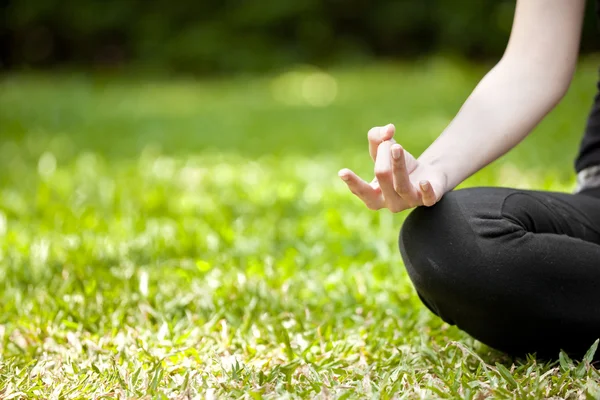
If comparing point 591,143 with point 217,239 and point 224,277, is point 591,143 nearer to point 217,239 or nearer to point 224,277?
point 224,277

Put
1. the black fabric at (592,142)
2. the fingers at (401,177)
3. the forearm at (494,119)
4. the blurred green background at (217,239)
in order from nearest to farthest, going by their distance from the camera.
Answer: the fingers at (401,177) < the forearm at (494,119) < the blurred green background at (217,239) < the black fabric at (592,142)

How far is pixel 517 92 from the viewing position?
115 centimetres

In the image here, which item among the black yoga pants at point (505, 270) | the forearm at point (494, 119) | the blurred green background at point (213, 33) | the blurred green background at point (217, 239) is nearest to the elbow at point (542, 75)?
the forearm at point (494, 119)

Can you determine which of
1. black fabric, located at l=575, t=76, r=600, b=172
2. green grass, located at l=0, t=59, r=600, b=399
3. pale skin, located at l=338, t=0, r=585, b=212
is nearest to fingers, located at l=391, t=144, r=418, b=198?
pale skin, located at l=338, t=0, r=585, b=212

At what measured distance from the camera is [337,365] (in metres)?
1.21

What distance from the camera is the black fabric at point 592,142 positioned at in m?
1.32

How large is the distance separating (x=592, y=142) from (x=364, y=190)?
54cm

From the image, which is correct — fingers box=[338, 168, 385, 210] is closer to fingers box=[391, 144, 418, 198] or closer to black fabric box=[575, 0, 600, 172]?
fingers box=[391, 144, 418, 198]

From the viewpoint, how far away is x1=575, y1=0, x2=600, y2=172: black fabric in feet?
4.34

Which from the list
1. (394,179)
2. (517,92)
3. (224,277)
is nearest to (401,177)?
(394,179)

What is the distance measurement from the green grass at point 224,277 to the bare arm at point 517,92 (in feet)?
1.00

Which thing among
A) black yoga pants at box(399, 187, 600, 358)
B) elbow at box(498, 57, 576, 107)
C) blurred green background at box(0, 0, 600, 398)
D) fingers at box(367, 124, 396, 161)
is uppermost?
elbow at box(498, 57, 576, 107)

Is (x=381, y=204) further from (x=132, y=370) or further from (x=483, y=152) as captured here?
(x=132, y=370)

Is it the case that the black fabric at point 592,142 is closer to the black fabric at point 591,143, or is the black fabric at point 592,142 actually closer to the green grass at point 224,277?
the black fabric at point 591,143
